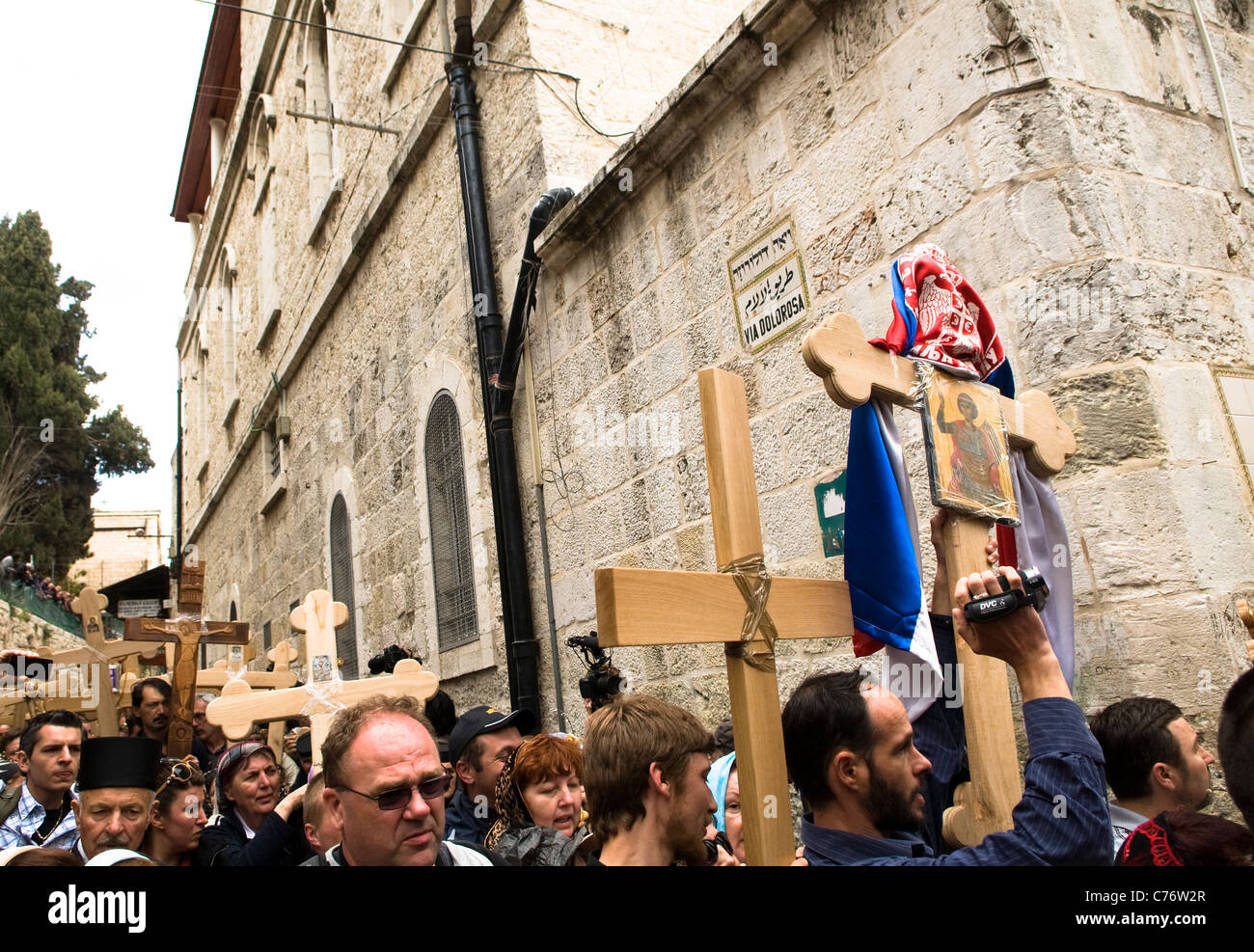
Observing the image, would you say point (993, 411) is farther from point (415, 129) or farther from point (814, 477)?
point (415, 129)

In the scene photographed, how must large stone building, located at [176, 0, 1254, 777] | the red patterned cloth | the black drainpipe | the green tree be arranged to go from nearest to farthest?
the red patterned cloth, large stone building, located at [176, 0, 1254, 777], the black drainpipe, the green tree

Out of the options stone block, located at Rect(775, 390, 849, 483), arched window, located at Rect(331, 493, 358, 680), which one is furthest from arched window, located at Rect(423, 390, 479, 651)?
stone block, located at Rect(775, 390, 849, 483)

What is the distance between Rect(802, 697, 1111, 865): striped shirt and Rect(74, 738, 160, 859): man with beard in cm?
229

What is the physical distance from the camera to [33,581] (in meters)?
17.8

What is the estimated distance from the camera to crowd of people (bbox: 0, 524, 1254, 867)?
1.65 metres

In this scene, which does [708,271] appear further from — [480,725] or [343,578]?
[343,578]

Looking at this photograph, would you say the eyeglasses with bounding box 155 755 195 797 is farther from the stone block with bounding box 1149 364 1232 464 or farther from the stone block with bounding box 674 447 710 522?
the stone block with bounding box 1149 364 1232 464

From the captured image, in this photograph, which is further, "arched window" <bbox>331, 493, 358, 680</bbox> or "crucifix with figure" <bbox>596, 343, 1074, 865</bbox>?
"arched window" <bbox>331, 493, 358, 680</bbox>

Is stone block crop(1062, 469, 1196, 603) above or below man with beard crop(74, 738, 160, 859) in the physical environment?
above

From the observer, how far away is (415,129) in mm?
7707

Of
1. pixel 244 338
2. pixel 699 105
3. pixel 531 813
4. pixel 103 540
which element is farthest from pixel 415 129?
pixel 103 540

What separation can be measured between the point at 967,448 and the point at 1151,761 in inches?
36.5

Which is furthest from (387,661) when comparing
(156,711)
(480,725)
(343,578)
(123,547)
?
(123,547)
